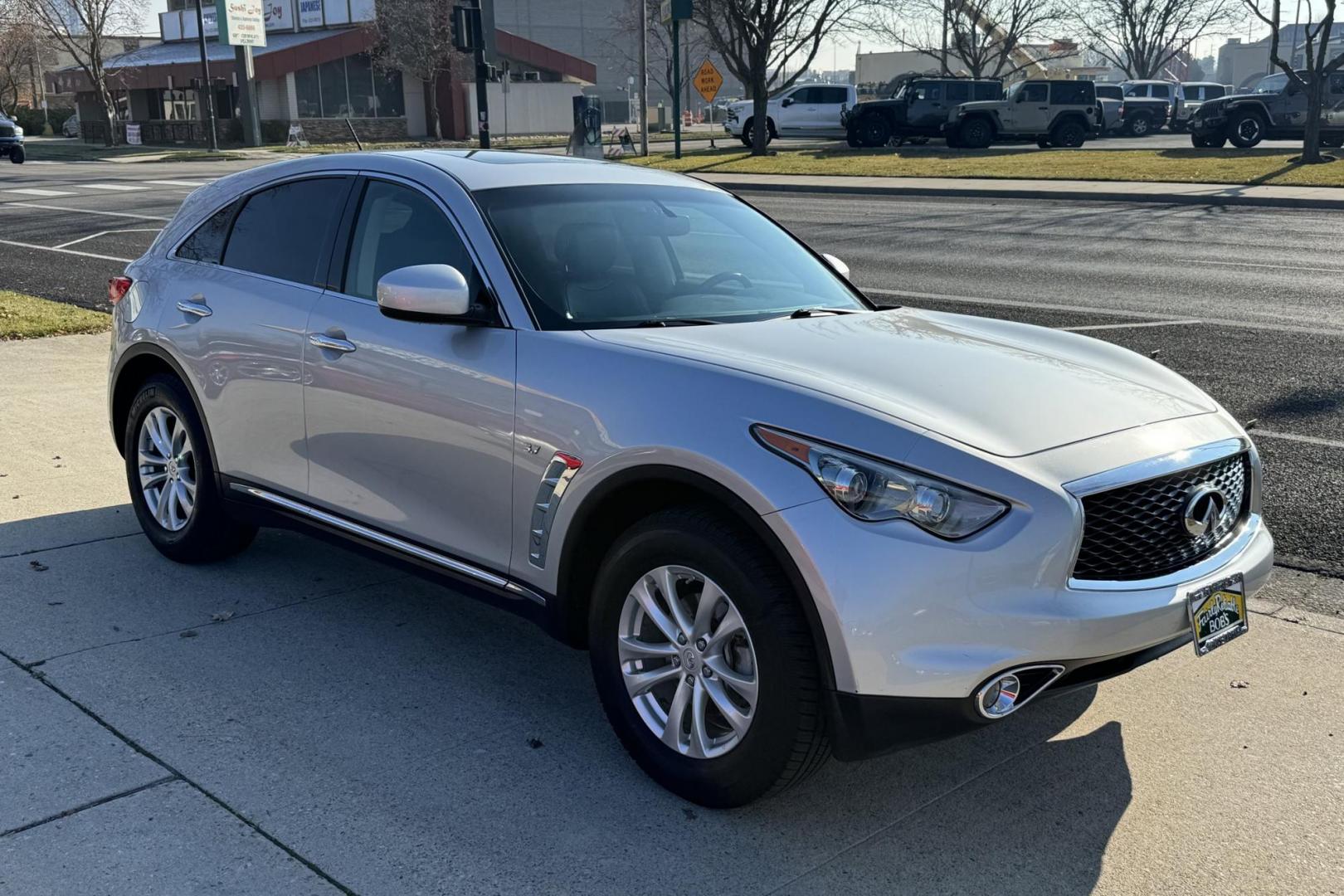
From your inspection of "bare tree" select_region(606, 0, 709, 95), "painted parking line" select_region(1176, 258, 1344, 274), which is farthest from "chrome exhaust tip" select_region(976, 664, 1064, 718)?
"bare tree" select_region(606, 0, 709, 95)

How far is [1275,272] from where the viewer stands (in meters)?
13.3

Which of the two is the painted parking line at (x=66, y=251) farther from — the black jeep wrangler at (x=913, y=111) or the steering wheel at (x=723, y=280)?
the black jeep wrangler at (x=913, y=111)

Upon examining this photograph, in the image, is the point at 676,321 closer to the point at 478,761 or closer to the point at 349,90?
the point at 478,761

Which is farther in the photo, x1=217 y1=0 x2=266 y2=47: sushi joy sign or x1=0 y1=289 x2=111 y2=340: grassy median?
x1=217 y1=0 x2=266 y2=47: sushi joy sign

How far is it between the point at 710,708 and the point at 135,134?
5705 cm

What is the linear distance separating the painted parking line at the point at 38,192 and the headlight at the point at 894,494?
27.9 meters

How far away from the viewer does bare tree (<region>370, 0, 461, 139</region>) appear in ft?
191

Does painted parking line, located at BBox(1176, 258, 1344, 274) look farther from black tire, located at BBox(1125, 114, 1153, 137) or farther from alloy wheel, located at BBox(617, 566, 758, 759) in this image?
black tire, located at BBox(1125, 114, 1153, 137)

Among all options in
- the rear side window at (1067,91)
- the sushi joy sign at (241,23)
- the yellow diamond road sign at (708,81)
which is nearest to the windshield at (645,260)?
the yellow diamond road sign at (708,81)

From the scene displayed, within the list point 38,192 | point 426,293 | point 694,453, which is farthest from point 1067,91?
point 694,453

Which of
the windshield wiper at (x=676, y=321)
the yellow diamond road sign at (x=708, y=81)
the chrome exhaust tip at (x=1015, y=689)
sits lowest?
the chrome exhaust tip at (x=1015, y=689)

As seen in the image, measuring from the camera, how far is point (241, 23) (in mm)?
53781

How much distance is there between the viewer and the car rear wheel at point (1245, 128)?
32.0 metres

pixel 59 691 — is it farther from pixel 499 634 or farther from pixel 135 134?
pixel 135 134
